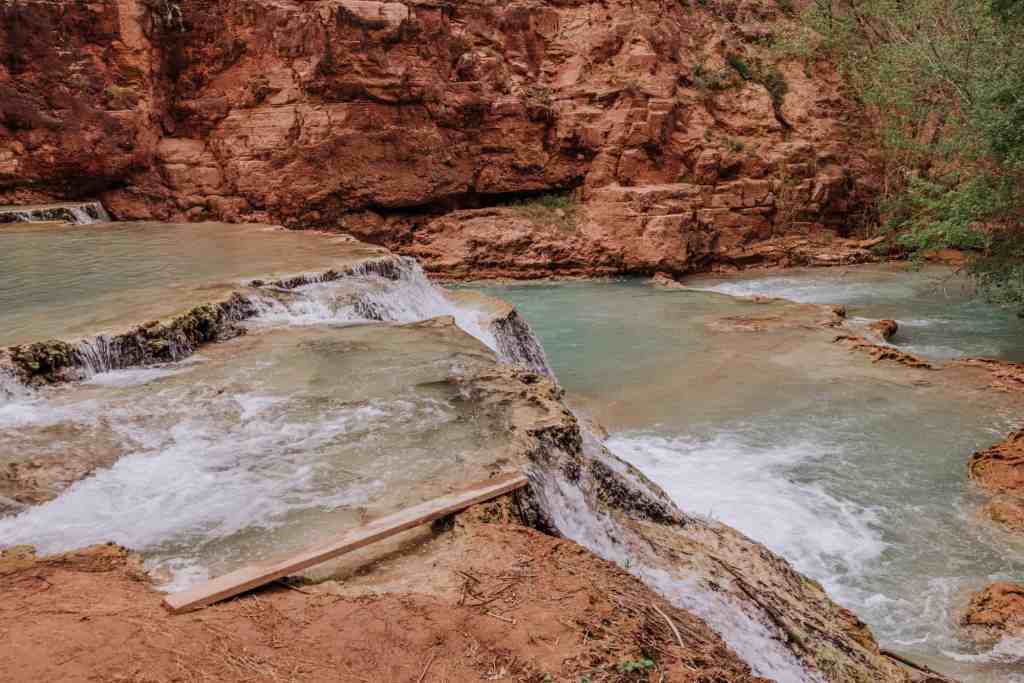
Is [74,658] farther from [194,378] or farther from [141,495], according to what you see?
[194,378]

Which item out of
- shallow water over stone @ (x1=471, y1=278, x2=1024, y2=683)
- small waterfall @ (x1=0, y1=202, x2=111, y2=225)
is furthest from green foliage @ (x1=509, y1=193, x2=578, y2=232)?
small waterfall @ (x1=0, y1=202, x2=111, y2=225)

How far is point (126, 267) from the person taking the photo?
9.04m

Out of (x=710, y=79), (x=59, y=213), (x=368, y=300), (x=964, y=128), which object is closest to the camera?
(x=368, y=300)

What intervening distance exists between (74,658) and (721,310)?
1285cm

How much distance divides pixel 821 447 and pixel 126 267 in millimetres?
8333

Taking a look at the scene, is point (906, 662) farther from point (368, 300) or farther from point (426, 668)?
point (368, 300)

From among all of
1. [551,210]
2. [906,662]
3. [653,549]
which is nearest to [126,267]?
[653,549]

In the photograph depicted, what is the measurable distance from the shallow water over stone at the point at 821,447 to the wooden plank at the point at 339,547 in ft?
10.6

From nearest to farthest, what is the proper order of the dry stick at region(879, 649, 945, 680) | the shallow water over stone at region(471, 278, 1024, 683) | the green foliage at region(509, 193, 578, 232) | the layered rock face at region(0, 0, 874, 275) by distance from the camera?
the dry stick at region(879, 649, 945, 680), the shallow water over stone at region(471, 278, 1024, 683), the layered rock face at region(0, 0, 874, 275), the green foliage at region(509, 193, 578, 232)

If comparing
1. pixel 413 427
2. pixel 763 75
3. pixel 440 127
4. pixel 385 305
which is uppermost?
pixel 763 75

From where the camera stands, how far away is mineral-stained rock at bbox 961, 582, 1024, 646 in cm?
493

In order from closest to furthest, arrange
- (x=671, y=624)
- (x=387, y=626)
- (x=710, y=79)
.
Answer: (x=387, y=626), (x=671, y=624), (x=710, y=79)

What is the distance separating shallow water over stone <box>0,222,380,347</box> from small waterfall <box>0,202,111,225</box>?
439 millimetres

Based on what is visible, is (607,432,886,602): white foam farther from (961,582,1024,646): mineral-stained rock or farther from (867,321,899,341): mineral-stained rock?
(867,321,899,341): mineral-stained rock
